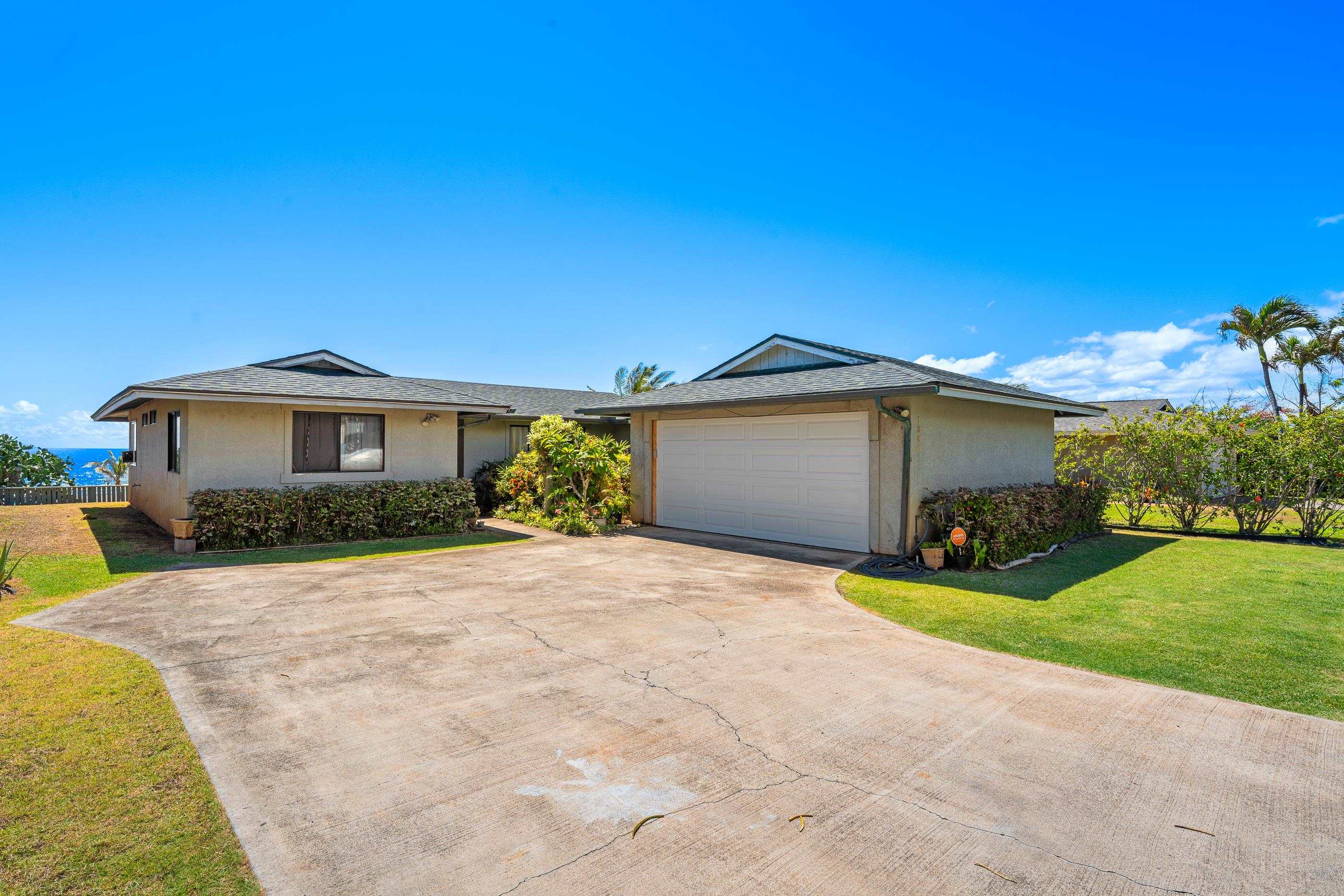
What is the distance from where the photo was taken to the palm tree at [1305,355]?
23656 millimetres

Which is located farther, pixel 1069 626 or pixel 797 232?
pixel 797 232

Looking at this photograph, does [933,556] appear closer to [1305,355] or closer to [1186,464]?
[1186,464]

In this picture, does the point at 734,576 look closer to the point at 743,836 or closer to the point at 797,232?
the point at 743,836

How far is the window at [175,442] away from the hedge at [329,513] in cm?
146

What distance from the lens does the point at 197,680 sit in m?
4.50

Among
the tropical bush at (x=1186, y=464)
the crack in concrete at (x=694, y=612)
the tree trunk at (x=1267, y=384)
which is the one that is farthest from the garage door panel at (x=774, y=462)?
the tree trunk at (x=1267, y=384)

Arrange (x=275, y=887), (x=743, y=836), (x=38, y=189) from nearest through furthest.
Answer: (x=275, y=887)
(x=743, y=836)
(x=38, y=189)

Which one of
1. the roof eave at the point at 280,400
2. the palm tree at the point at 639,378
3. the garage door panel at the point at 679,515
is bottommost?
the garage door panel at the point at 679,515

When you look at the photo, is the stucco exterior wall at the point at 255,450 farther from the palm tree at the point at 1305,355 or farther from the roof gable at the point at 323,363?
the palm tree at the point at 1305,355

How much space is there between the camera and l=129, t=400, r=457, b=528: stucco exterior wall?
1080cm

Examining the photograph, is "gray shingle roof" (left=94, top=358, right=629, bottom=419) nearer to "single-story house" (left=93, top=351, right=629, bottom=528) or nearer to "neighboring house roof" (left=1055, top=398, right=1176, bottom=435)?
"single-story house" (left=93, top=351, right=629, bottom=528)

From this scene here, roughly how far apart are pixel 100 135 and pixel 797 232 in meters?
14.3

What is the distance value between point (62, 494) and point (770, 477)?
21.7 meters

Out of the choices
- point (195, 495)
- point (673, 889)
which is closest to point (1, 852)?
point (673, 889)
